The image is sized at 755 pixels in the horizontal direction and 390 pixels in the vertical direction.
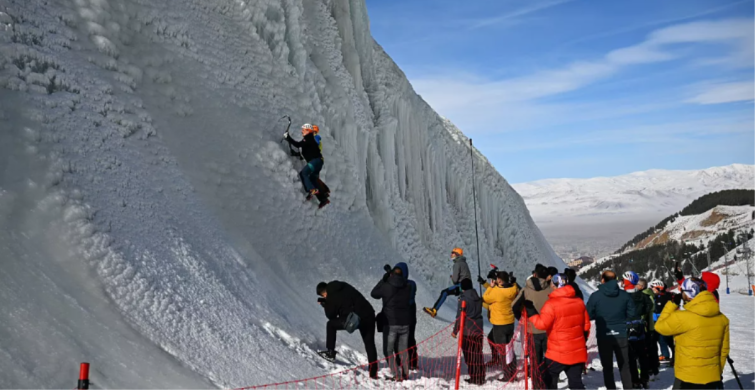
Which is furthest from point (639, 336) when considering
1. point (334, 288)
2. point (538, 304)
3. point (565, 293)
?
point (334, 288)

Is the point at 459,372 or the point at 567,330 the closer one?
the point at 567,330

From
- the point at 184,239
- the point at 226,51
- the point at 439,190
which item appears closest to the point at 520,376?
the point at 184,239

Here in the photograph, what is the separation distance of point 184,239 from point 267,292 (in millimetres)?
1373

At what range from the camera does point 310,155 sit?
419 inches

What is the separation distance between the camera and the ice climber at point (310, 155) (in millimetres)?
10523

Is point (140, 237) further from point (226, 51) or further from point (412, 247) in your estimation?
point (412, 247)

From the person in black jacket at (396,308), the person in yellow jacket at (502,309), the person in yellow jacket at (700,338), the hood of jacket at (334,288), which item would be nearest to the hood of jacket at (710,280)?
the person in yellow jacket at (700,338)

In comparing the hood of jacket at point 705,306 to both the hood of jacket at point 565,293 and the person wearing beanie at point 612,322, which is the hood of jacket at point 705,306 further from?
the person wearing beanie at point 612,322

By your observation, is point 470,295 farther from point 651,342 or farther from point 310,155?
point 310,155

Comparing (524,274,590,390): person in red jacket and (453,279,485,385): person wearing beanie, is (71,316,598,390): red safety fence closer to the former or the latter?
(453,279,485,385): person wearing beanie

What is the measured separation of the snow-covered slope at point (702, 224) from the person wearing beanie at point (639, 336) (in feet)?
450

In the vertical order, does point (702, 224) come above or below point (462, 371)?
above

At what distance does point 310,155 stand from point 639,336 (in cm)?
599

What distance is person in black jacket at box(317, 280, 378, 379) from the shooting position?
24.3 ft
